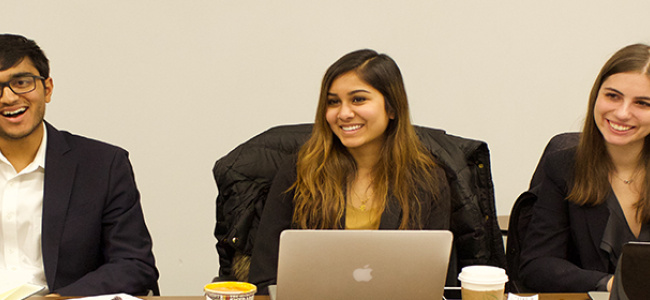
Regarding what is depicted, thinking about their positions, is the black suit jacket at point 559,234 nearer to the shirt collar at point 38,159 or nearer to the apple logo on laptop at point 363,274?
the apple logo on laptop at point 363,274

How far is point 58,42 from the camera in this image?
3275 mm

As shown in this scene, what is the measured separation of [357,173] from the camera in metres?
2.22

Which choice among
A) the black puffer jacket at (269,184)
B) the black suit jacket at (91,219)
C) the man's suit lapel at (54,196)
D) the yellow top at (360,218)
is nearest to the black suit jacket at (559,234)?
the black puffer jacket at (269,184)

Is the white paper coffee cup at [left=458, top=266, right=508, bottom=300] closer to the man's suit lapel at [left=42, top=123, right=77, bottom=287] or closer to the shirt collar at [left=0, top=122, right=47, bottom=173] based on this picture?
the man's suit lapel at [left=42, top=123, right=77, bottom=287]

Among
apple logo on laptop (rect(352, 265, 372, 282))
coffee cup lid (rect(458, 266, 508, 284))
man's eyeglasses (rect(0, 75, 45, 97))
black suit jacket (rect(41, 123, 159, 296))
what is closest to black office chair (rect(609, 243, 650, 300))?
coffee cup lid (rect(458, 266, 508, 284))

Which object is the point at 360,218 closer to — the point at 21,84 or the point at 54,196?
the point at 54,196

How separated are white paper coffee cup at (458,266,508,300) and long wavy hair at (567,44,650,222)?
73 cm

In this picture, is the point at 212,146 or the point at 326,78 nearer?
the point at 326,78

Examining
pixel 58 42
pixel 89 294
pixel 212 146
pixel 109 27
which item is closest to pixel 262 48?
pixel 212 146

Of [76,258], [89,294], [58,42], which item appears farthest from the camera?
[58,42]

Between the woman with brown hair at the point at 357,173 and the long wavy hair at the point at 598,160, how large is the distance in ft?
1.32

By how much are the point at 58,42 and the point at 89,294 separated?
1.79 m

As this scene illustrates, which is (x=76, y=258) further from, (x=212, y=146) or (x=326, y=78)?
(x=212, y=146)

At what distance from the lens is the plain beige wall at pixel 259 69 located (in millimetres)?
3281
